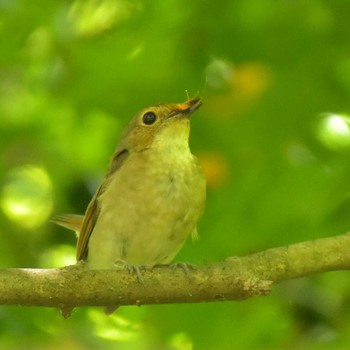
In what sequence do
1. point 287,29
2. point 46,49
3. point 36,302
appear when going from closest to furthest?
1. point 36,302
2. point 287,29
3. point 46,49

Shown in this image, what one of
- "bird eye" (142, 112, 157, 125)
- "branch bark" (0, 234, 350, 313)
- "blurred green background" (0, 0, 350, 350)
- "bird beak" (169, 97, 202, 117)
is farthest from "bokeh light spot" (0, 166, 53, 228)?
"branch bark" (0, 234, 350, 313)

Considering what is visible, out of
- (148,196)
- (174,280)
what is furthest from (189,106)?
(174,280)

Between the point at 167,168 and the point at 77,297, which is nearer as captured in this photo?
the point at 77,297

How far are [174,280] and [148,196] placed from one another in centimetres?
139

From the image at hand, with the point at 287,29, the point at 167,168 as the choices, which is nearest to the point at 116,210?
the point at 167,168

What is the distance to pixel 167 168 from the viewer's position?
5781 millimetres

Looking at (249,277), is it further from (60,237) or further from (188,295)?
(60,237)

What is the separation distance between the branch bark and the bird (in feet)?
3.56

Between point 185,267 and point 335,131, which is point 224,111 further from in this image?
point 185,267

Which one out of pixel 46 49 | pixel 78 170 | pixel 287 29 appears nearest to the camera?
pixel 287 29

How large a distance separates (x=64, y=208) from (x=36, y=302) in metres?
3.08

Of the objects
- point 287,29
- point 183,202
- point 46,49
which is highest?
point 46,49

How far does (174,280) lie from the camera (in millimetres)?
4363

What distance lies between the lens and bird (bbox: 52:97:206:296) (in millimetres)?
5668
